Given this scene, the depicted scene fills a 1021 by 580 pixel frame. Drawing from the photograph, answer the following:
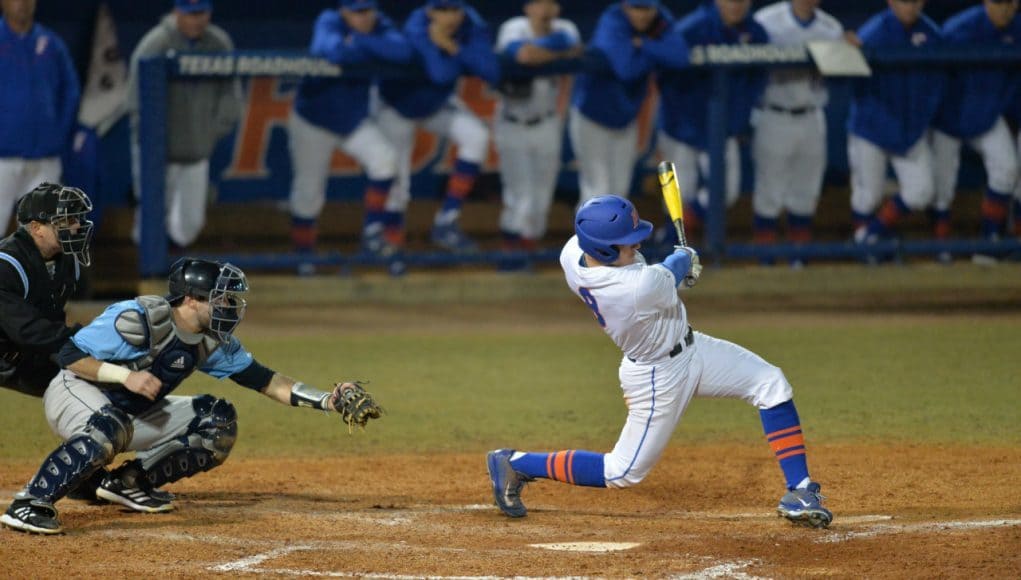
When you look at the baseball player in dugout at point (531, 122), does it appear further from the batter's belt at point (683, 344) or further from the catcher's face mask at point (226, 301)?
the catcher's face mask at point (226, 301)

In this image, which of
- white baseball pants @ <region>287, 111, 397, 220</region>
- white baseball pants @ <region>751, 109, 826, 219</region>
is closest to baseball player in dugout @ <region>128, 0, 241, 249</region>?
white baseball pants @ <region>287, 111, 397, 220</region>

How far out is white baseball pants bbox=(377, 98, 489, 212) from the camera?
35.2ft

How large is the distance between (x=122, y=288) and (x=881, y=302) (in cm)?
553

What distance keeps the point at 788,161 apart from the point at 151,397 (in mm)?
6704

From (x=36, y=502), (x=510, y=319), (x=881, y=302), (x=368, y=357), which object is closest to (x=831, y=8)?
(x=881, y=302)

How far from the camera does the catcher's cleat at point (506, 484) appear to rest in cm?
560

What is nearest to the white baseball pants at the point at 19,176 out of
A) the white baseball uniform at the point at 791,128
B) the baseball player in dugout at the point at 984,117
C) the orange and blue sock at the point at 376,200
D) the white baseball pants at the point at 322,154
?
the white baseball pants at the point at 322,154

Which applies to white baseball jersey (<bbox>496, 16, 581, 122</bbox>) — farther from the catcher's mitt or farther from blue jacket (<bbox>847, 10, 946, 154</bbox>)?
the catcher's mitt

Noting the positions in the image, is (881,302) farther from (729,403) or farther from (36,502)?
(36,502)

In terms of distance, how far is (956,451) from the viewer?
6.68 meters

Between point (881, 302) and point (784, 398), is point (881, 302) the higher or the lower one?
the lower one

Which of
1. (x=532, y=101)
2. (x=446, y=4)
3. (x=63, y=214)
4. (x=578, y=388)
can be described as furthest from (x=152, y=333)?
(x=532, y=101)

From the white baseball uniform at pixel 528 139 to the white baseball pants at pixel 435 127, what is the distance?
151 millimetres

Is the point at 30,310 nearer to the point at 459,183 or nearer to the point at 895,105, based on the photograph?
the point at 459,183
